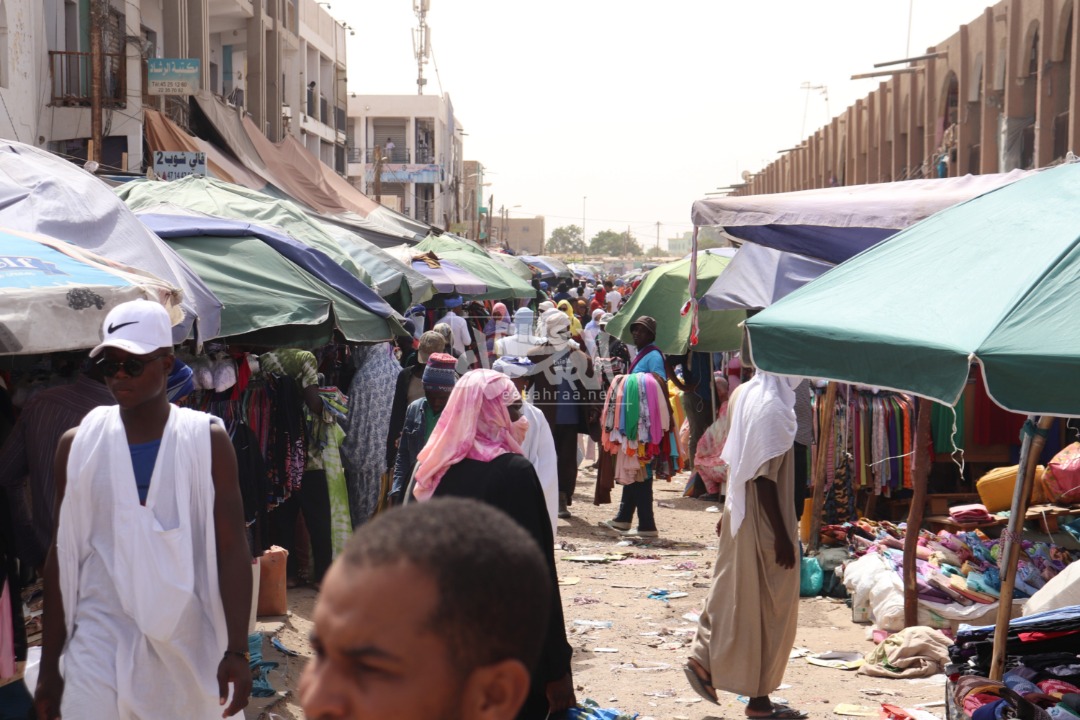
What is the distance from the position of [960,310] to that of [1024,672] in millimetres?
1532

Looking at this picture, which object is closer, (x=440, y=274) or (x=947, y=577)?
(x=947, y=577)

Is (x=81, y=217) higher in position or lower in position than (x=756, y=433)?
higher

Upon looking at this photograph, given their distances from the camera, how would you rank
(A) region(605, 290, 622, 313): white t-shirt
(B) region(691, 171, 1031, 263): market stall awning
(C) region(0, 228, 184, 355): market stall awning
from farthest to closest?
(A) region(605, 290, 622, 313): white t-shirt
(B) region(691, 171, 1031, 263): market stall awning
(C) region(0, 228, 184, 355): market stall awning

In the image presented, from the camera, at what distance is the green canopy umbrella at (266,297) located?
22.6 feet

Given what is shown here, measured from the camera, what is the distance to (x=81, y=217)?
5.61 m

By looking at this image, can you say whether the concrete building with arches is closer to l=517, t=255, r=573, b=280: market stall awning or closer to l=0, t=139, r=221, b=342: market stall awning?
l=0, t=139, r=221, b=342: market stall awning

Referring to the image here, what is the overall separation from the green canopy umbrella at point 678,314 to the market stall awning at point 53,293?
8.45m

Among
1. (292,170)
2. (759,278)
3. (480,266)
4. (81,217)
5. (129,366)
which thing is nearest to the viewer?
(129,366)

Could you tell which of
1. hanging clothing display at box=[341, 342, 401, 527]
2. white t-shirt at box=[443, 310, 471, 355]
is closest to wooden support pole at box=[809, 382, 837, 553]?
hanging clothing display at box=[341, 342, 401, 527]

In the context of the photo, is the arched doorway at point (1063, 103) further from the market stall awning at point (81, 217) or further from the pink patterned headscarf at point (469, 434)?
the pink patterned headscarf at point (469, 434)

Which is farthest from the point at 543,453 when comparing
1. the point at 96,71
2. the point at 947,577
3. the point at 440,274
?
the point at 440,274

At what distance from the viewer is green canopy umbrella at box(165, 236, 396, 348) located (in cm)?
690

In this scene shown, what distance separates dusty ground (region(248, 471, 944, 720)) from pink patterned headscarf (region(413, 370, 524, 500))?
2.22 m

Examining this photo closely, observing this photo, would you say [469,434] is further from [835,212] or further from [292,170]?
[292,170]
